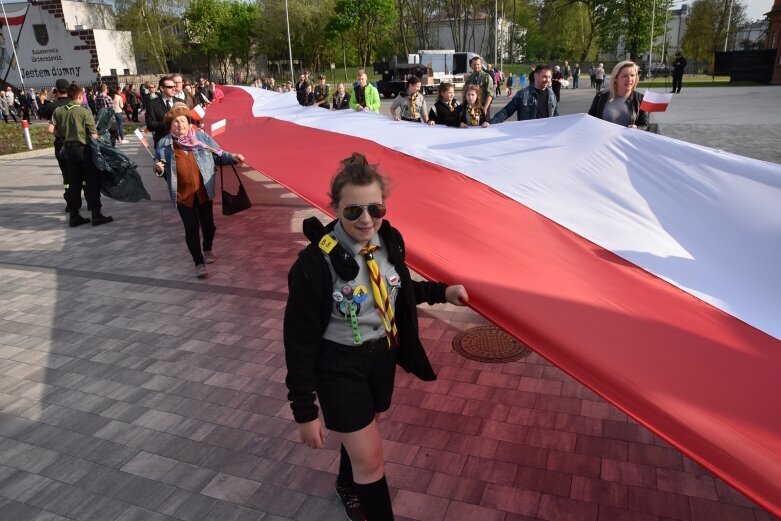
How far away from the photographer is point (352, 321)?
2.22m

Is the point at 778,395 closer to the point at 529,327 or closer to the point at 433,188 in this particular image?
the point at 529,327

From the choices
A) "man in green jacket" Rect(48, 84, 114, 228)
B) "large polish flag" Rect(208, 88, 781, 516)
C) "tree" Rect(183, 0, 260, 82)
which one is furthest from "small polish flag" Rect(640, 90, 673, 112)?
"tree" Rect(183, 0, 260, 82)

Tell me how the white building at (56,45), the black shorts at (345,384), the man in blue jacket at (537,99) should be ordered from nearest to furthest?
the black shorts at (345,384), the man in blue jacket at (537,99), the white building at (56,45)

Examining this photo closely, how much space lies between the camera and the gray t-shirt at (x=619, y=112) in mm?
5523

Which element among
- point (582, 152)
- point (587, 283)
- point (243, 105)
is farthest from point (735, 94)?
point (587, 283)

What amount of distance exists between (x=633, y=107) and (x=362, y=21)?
62.4 metres

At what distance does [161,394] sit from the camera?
13.6ft

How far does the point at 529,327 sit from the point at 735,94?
29.0 meters

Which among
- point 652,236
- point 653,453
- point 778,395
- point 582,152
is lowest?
point 653,453

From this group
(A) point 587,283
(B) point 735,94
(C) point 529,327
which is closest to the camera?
(C) point 529,327

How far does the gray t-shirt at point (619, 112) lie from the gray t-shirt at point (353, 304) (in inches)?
165

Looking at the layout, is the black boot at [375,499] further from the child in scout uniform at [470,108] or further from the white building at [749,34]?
the white building at [749,34]

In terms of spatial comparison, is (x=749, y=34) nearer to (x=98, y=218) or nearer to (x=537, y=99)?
(x=537, y=99)

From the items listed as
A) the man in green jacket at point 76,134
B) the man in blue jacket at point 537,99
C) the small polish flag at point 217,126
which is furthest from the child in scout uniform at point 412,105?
the man in green jacket at point 76,134
